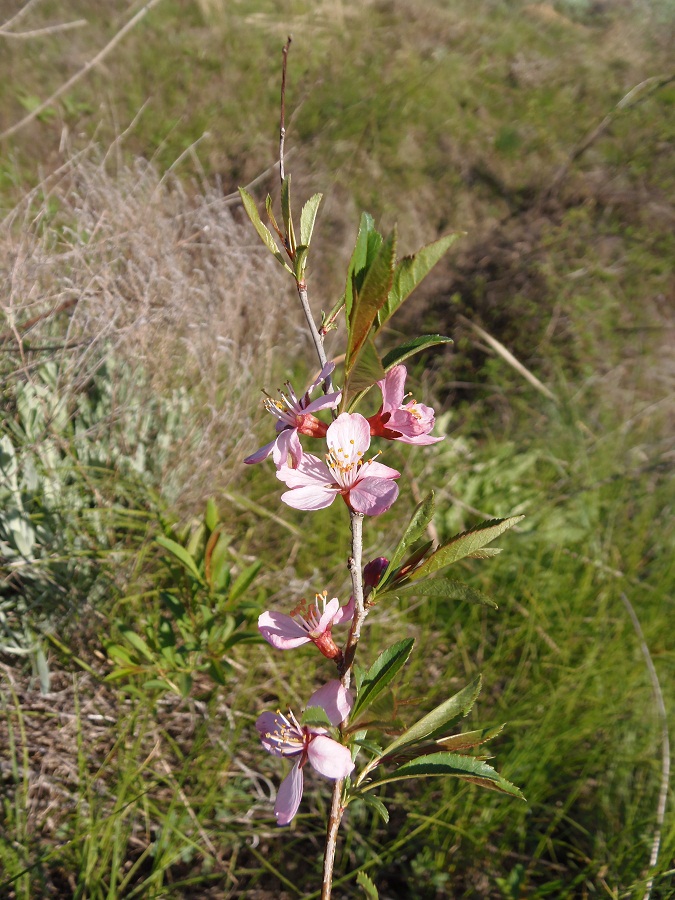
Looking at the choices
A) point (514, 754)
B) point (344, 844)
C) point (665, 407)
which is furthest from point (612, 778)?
point (665, 407)

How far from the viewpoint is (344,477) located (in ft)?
2.76

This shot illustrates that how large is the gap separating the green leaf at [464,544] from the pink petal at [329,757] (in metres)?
0.24

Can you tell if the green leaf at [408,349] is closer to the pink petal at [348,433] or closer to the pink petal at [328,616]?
the pink petal at [348,433]

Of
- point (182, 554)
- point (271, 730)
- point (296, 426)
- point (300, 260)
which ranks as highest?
point (300, 260)

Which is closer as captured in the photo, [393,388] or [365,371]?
[365,371]

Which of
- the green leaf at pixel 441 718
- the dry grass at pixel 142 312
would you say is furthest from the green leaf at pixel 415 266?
the dry grass at pixel 142 312

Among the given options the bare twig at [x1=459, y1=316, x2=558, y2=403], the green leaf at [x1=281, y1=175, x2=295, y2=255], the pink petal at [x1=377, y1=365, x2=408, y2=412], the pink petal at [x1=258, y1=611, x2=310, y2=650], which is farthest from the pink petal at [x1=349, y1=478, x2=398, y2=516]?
the bare twig at [x1=459, y1=316, x2=558, y2=403]

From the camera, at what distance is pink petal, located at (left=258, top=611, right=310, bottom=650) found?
0.88 meters

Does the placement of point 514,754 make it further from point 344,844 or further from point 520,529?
point 520,529

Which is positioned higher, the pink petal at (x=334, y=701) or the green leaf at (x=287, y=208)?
the green leaf at (x=287, y=208)

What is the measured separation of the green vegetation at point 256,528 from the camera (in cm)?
162

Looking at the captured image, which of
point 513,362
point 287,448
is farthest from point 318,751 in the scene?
point 513,362

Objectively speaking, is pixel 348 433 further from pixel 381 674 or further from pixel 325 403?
pixel 381 674

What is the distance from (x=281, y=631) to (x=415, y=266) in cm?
52
